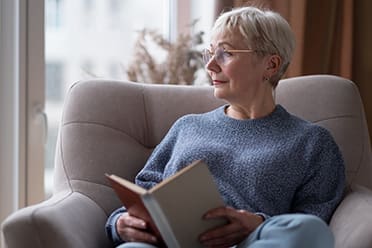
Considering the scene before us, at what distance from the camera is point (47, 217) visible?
56.7 inches

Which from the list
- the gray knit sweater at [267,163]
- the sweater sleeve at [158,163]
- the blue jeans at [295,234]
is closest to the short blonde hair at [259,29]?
the gray knit sweater at [267,163]

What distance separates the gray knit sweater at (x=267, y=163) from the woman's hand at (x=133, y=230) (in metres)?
0.19

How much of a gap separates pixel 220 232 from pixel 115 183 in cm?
28

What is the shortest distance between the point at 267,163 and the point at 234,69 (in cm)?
29

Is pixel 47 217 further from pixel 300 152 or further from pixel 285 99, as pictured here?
pixel 285 99

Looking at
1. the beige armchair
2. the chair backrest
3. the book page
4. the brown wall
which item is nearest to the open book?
the book page

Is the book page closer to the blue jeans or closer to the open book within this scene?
the open book

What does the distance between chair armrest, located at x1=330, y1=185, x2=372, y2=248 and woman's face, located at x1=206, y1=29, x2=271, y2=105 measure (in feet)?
1.33

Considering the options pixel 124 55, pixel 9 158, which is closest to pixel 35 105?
pixel 9 158

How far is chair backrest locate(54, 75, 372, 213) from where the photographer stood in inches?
72.4

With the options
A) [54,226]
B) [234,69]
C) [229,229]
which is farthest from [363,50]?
[54,226]

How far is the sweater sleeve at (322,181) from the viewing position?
1.66 metres

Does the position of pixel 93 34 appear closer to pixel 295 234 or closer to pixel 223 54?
pixel 223 54

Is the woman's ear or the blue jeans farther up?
the woman's ear
